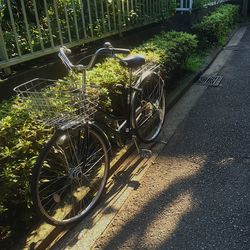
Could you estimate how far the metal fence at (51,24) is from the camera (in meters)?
4.14

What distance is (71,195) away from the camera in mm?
3369

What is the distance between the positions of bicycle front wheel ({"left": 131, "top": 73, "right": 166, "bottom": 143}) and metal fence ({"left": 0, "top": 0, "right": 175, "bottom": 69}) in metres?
1.43

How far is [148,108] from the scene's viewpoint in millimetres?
4594

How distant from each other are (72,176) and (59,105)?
0.82 m

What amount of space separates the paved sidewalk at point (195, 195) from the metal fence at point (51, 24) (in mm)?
2147

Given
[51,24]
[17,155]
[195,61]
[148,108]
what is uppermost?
[51,24]

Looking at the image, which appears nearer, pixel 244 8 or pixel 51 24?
pixel 51 24

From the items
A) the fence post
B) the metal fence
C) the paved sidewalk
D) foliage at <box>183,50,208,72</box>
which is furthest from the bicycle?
foliage at <box>183,50,208,72</box>

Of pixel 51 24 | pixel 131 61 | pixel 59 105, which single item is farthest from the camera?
pixel 51 24

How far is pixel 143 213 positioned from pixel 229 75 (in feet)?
17.3

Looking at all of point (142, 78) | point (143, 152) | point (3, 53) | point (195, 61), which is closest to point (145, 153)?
point (143, 152)

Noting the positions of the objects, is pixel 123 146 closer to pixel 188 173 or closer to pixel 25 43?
pixel 188 173

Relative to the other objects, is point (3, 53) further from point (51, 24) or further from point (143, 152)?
point (143, 152)

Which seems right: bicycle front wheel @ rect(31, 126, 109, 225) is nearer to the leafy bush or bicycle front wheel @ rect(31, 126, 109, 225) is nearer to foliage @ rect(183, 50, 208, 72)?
foliage @ rect(183, 50, 208, 72)
